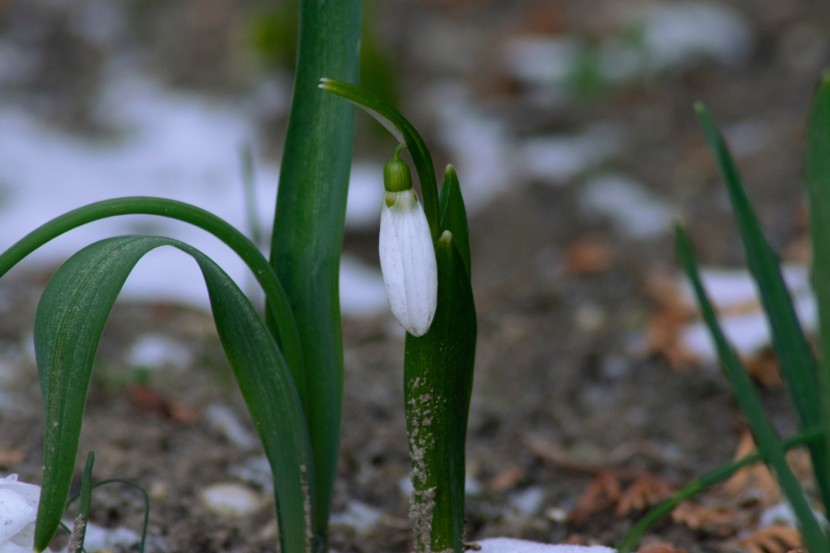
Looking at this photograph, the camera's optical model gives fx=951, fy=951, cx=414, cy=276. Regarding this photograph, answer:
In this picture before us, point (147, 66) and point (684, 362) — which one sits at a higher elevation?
point (147, 66)

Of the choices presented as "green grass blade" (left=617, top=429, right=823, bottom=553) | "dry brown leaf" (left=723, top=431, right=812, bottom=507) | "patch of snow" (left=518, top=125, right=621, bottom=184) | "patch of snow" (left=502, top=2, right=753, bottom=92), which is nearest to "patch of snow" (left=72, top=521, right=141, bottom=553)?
"green grass blade" (left=617, top=429, right=823, bottom=553)

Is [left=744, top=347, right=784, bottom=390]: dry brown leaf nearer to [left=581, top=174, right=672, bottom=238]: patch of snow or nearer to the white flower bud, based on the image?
[left=581, top=174, right=672, bottom=238]: patch of snow

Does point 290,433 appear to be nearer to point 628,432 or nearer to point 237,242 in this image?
point 237,242

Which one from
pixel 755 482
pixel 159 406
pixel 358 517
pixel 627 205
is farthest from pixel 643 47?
pixel 358 517

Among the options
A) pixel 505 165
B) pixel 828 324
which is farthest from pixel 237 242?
pixel 505 165

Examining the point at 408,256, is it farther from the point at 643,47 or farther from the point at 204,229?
the point at 643,47

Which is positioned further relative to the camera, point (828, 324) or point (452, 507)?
point (452, 507)

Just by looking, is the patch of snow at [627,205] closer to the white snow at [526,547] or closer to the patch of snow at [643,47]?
the patch of snow at [643,47]
